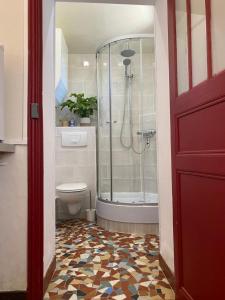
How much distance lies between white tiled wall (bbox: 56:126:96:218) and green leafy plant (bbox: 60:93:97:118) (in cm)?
25

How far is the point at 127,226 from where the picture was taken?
2.73 m

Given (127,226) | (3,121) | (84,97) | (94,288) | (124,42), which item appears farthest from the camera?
(84,97)

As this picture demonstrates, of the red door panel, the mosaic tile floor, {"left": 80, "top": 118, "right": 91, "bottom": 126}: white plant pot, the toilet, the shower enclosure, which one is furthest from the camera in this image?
{"left": 80, "top": 118, "right": 91, "bottom": 126}: white plant pot

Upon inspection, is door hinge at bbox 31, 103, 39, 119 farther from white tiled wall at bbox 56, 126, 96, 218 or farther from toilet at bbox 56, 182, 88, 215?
white tiled wall at bbox 56, 126, 96, 218

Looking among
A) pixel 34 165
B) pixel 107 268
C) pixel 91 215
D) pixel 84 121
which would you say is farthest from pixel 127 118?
pixel 34 165

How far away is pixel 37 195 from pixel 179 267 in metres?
0.93

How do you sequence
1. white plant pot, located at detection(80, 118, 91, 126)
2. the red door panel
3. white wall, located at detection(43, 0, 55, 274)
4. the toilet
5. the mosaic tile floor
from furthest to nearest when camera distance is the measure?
white plant pot, located at detection(80, 118, 91, 126) → the toilet → white wall, located at detection(43, 0, 55, 274) → the mosaic tile floor → the red door panel

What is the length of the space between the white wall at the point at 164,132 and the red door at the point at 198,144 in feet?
0.98

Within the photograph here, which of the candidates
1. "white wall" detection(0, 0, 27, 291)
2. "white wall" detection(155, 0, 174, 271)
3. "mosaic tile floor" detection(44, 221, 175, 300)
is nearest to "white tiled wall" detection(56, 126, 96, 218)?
"mosaic tile floor" detection(44, 221, 175, 300)

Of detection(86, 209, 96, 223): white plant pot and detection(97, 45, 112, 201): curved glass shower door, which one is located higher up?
detection(97, 45, 112, 201): curved glass shower door

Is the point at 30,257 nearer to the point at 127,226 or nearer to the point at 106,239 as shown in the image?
the point at 106,239

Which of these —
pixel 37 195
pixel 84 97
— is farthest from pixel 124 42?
pixel 37 195

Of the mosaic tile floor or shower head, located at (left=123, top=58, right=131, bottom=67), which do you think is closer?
the mosaic tile floor

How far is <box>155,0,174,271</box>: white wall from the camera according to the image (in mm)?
1733
